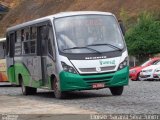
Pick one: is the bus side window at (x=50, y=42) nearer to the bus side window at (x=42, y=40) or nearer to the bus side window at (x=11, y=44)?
the bus side window at (x=42, y=40)

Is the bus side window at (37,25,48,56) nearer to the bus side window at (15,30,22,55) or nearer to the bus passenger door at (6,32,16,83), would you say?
the bus side window at (15,30,22,55)

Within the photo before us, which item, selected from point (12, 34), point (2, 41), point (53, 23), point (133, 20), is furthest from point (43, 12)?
point (53, 23)

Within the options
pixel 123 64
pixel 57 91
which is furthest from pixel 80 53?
pixel 57 91

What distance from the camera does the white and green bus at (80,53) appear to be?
1992cm

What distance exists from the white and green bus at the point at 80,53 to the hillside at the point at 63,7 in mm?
43479

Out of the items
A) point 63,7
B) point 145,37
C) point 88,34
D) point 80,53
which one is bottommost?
point 80,53

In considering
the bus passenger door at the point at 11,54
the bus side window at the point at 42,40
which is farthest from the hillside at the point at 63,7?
the bus side window at the point at 42,40

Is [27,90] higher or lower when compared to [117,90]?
lower

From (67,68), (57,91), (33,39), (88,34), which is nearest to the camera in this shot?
(67,68)

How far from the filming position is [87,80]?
20.0 meters

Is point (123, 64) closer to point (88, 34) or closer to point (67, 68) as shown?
point (88, 34)

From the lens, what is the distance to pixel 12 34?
88.5 feet

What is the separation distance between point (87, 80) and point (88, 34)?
1.69 meters

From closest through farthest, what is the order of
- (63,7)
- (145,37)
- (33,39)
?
(33,39), (145,37), (63,7)
